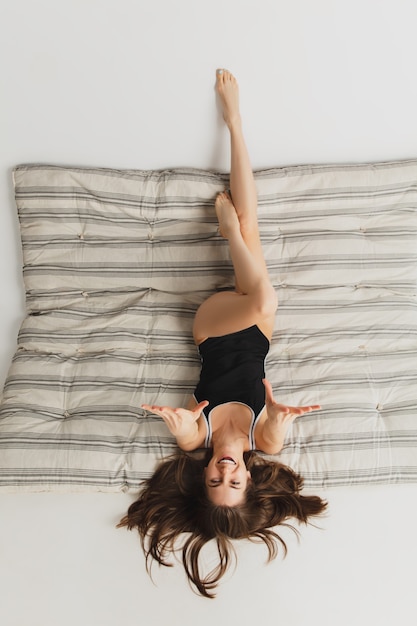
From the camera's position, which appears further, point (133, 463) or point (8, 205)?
point (8, 205)

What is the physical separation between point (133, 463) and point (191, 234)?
773mm

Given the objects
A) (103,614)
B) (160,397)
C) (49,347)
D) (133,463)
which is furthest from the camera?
(49,347)

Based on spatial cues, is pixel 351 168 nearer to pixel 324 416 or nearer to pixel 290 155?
pixel 290 155

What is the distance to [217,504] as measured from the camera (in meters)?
1.45

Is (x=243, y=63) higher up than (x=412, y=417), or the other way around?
(x=243, y=63)

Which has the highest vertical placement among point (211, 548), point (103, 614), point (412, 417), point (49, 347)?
point (49, 347)

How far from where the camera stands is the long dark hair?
1438 mm

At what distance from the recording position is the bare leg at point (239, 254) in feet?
5.32

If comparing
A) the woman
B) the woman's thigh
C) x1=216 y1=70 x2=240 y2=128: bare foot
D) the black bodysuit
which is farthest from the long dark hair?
x1=216 y1=70 x2=240 y2=128: bare foot

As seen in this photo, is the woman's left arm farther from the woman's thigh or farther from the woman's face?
the woman's thigh

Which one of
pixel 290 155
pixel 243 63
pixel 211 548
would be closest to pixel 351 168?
pixel 290 155

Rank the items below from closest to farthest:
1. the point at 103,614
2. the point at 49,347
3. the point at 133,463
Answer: the point at 103,614
the point at 133,463
the point at 49,347

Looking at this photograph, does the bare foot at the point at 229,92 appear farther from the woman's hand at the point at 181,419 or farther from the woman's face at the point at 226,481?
the woman's face at the point at 226,481

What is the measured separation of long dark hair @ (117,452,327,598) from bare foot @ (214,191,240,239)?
2.32 feet
